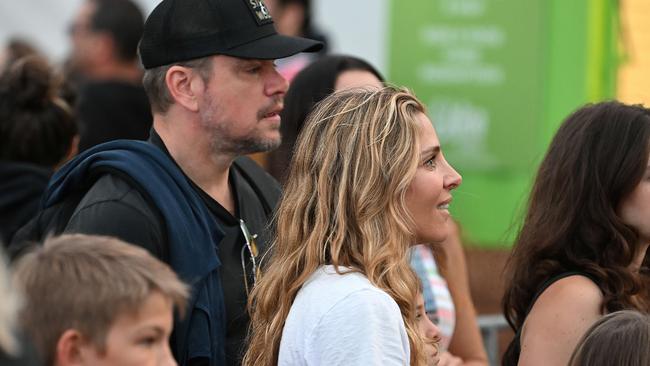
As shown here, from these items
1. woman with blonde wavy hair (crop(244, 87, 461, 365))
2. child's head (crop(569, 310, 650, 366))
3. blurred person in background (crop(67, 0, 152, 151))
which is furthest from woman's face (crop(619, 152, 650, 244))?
blurred person in background (crop(67, 0, 152, 151))

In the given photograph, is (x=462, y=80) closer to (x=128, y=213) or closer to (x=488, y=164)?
(x=488, y=164)

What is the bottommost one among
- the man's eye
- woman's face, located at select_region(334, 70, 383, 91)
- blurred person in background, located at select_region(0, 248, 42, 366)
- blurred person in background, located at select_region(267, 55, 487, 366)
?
blurred person in background, located at select_region(267, 55, 487, 366)

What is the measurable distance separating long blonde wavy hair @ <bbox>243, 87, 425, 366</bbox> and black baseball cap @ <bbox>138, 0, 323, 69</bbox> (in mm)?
524

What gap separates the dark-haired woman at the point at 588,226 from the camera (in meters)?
3.38

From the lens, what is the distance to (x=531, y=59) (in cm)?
725

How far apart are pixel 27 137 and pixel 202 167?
134cm

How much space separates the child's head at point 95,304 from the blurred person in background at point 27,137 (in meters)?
2.18

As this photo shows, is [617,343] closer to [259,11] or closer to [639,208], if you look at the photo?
[639,208]

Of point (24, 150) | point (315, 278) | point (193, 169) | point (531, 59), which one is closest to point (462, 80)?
point (531, 59)

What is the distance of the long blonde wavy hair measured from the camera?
291cm

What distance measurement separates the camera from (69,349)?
7.63 ft

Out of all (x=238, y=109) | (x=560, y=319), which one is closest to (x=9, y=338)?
(x=238, y=109)

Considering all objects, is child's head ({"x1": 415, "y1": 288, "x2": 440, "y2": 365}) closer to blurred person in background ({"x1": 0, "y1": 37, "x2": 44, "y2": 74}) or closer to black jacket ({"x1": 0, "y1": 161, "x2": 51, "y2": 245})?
black jacket ({"x1": 0, "y1": 161, "x2": 51, "y2": 245})

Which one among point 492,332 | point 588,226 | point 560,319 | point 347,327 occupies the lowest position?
point 492,332
